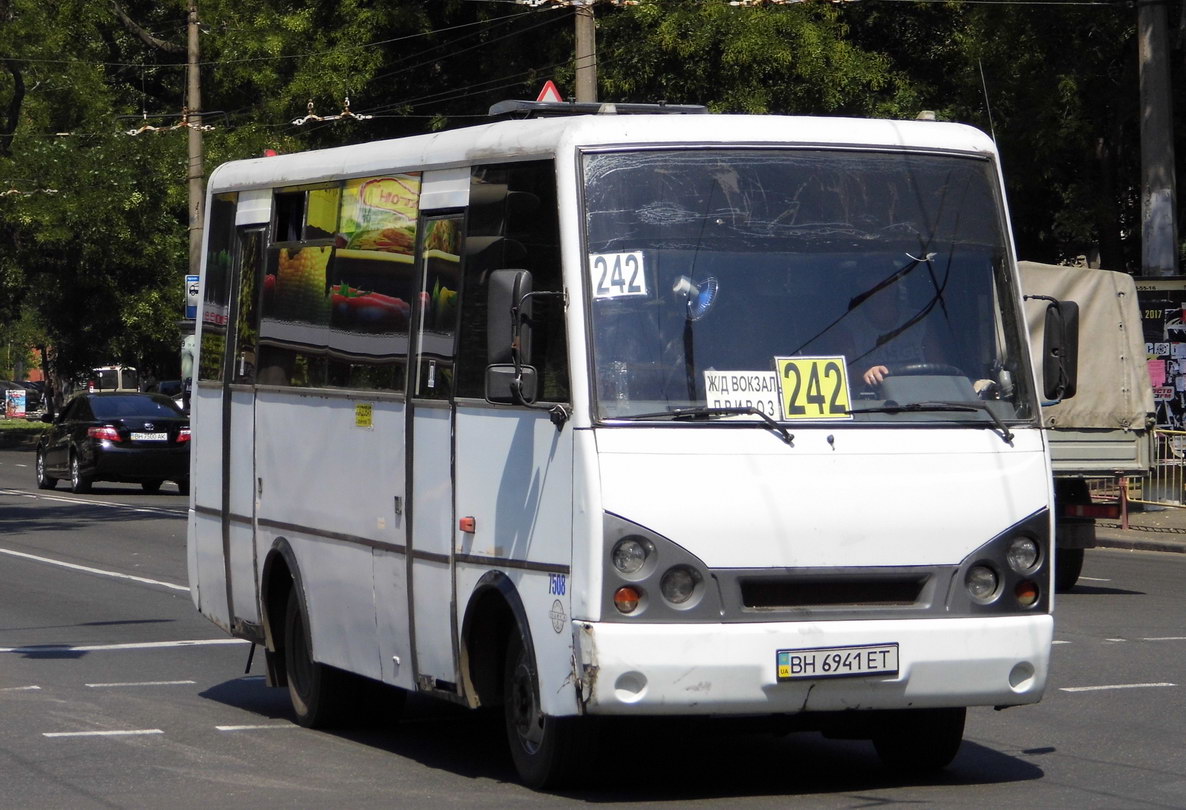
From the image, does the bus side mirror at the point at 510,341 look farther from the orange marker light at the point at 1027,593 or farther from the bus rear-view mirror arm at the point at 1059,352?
the bus rear-view mirror arm at the point at 1059,352

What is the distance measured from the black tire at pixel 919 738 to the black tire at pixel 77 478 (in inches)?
916

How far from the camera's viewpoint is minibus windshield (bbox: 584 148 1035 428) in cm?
727

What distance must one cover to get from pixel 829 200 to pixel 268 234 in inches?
144

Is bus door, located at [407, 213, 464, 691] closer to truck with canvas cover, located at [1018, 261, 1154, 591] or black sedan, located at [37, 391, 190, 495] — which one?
truck with canvas cover, located at [1018, 261, 1154, 591]

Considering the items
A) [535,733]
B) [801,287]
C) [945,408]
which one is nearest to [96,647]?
[535,733]

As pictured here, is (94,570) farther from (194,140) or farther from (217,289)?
(194,140)

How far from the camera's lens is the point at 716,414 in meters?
7.18

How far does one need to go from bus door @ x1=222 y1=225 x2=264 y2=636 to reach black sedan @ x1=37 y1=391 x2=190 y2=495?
61.1 feet

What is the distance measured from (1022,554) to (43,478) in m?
26.5

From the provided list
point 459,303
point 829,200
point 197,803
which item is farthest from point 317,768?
point 829,200

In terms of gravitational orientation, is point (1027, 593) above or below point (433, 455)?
below

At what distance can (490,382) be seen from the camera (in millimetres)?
7285

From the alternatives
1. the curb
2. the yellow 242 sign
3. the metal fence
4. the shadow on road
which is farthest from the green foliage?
the yellow 242 sign

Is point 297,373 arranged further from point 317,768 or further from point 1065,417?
point 1065,417
